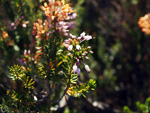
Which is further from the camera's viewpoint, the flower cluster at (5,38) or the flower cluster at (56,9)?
the flower cluster at (5,38)

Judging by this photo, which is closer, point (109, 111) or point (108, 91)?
point (109, 111)

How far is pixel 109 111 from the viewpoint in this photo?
186 cm

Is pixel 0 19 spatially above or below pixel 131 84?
above

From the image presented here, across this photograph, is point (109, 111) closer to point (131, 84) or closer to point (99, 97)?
point (99, 97)

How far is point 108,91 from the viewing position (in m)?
2.52

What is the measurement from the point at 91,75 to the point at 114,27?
97 centimetres

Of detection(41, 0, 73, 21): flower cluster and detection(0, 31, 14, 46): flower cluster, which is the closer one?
detection(41, 0, 73, 21): flower cluster

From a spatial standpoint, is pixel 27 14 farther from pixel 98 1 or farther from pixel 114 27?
pixel 98 1

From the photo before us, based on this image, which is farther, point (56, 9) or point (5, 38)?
point (5, 38)

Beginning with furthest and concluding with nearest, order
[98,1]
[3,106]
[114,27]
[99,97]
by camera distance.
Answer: [98,1], [114,27], [99,97], [3,106]

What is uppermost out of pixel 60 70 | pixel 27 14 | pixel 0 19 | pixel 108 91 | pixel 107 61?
pixel 27 14

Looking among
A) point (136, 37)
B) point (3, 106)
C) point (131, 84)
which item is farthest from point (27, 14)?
point (131, 84)

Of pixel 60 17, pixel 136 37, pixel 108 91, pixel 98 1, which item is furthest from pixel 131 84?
pixel 60 17

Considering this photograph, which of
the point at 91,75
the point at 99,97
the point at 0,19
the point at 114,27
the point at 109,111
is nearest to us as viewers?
the point at 0,19
